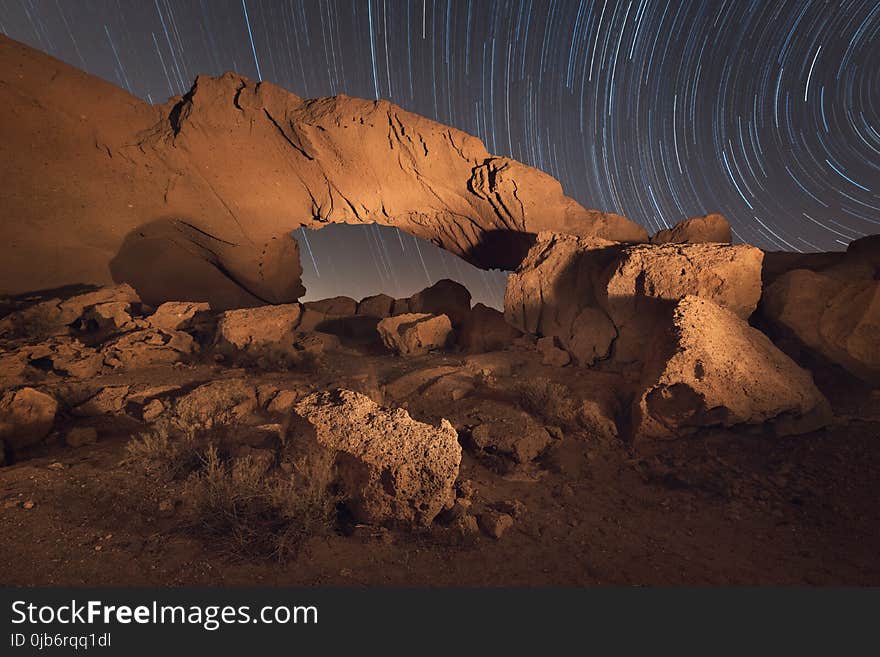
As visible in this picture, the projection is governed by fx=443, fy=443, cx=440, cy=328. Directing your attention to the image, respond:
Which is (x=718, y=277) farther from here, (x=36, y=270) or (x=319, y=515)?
(x=36, y=270)

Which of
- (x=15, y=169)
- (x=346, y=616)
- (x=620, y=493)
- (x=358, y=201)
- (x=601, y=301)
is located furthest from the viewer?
(x=358, y=201)

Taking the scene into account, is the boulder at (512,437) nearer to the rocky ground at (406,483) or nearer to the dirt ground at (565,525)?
the rocky ground at (406,483)

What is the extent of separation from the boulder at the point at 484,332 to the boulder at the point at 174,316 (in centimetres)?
591

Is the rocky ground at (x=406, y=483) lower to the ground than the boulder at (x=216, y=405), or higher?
lower

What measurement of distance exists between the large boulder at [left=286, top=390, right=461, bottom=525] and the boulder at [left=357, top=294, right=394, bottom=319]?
33.9 ft

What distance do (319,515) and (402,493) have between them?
23.9 inches

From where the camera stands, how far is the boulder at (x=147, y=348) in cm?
712

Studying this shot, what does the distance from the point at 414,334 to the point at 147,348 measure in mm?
4901

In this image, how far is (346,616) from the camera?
7.32ft

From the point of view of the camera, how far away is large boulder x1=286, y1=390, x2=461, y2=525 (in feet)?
10.7

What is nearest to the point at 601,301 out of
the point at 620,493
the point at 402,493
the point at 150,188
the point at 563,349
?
the point at 563,349

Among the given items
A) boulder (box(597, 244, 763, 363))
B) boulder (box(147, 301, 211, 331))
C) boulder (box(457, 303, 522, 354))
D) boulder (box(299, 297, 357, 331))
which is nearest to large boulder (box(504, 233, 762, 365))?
boulder (box(597, 244, 763, 363))

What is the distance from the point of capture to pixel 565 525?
3684mm

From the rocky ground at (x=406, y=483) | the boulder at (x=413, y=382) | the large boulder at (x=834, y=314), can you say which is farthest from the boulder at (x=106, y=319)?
the large boulder at (x=834, y=314)
